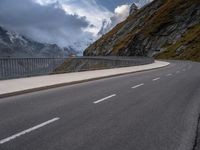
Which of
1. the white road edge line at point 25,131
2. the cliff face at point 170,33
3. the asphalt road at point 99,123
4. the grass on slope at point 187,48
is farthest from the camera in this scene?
the cliff face at point 170,33

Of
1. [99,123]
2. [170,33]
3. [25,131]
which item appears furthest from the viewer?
[170,33]

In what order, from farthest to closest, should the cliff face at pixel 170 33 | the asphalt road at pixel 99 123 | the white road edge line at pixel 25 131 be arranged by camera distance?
1. the cliff face at pixel 170 33
2. the white road edge line at pixel 25 131
3. the asphalt road at pixel 99 123

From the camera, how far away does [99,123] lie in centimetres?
771

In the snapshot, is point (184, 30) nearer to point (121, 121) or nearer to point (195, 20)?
point (195, 20)

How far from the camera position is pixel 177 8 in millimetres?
117875

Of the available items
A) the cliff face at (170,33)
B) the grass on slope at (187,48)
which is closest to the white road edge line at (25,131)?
the grass on slope at (187,48)

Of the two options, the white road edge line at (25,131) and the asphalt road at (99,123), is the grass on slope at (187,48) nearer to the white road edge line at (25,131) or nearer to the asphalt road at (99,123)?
the asphalt road at (99,123)

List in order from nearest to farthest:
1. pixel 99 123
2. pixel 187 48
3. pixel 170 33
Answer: pixel 99 123, pixel 187 48, pixel 170 33

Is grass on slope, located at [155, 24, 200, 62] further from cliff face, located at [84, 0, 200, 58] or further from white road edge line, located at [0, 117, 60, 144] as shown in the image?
white road edge line, located at [0, 117, 60, 144]

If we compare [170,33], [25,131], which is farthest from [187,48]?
[25,131]

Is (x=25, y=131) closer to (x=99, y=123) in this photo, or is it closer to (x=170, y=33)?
(x=99, y=123)

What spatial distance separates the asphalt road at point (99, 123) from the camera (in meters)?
6.04

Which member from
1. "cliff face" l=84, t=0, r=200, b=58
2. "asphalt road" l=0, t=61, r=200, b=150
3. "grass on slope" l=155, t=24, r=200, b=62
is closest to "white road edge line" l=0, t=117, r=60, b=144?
"asphalt road" l=0, t=61, r=200, b=150

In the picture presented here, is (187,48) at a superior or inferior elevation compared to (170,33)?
inferior
